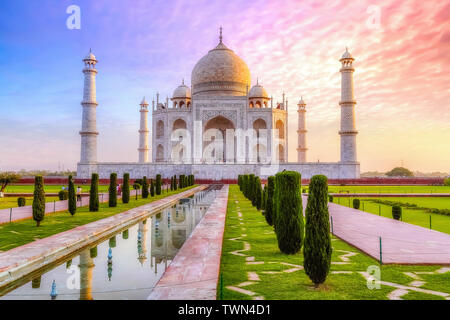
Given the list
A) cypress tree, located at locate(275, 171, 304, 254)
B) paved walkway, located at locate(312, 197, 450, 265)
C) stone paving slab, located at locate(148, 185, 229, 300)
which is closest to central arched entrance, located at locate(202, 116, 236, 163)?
paved walkway, located at locate(312, 197, 450, 265)

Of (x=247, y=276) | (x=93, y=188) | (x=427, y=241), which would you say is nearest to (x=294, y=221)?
(x=247, y=276)

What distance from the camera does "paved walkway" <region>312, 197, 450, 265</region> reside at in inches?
216

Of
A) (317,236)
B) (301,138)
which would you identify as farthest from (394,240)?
(301,138)

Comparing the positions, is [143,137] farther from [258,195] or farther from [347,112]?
[258,195]

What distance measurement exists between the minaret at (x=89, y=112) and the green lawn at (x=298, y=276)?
2674 cm

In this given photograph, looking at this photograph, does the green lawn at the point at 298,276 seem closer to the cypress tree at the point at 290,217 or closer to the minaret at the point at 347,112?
the cypress tree at the point at 290,217

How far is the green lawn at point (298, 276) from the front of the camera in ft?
13.0

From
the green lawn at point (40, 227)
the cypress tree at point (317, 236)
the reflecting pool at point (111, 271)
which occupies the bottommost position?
the reflecting pool at point (111, 271)

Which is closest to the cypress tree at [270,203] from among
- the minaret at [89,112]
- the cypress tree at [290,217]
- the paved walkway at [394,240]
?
the paved walkway at [394,240]

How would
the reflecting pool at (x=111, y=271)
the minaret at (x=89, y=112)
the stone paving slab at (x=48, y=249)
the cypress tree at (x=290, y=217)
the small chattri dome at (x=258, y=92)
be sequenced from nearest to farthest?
1. the reflecting pool at (x=111, y=271)
2. the stone paving slab at (x=48, y=249)
3. the cypress tree at (x=290, y=217)
4. the minaret at (x=89, y=112)
5. the small chattri dome at (x=258, y=92)

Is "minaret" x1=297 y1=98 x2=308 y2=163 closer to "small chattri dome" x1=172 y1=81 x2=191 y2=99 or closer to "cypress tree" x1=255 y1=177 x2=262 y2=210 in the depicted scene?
"small chattri dome" x1=172 y1=81 x2=191 y2=99

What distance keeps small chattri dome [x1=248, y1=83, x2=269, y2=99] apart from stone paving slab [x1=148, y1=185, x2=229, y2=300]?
32928 mm

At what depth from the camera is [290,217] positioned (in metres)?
5.86
